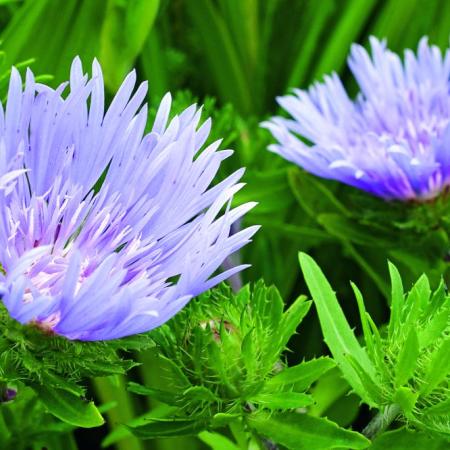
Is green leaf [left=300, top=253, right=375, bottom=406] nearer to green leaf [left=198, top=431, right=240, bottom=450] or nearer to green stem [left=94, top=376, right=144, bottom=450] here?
green leaf [left=198, top=431, right=240, bottom=450]

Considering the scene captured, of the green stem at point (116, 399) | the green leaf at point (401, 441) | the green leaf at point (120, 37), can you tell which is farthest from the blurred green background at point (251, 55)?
the green leaf at point (401, 441)

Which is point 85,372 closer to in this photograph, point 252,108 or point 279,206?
point 279,206

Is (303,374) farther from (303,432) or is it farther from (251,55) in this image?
(251,55)

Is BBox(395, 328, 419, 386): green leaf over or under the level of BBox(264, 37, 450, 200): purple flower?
under

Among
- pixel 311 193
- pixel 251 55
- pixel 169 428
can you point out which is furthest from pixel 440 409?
pixel 251 55

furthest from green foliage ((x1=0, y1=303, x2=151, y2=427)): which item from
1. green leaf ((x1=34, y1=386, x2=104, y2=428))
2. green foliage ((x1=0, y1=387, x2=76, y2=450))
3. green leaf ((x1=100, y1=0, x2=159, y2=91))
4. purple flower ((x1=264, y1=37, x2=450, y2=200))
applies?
green leaf ((x1=100, y1=0, x2=159, y2=91))

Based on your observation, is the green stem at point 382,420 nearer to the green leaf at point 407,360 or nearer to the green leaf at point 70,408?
the green leaf at point 407,360
